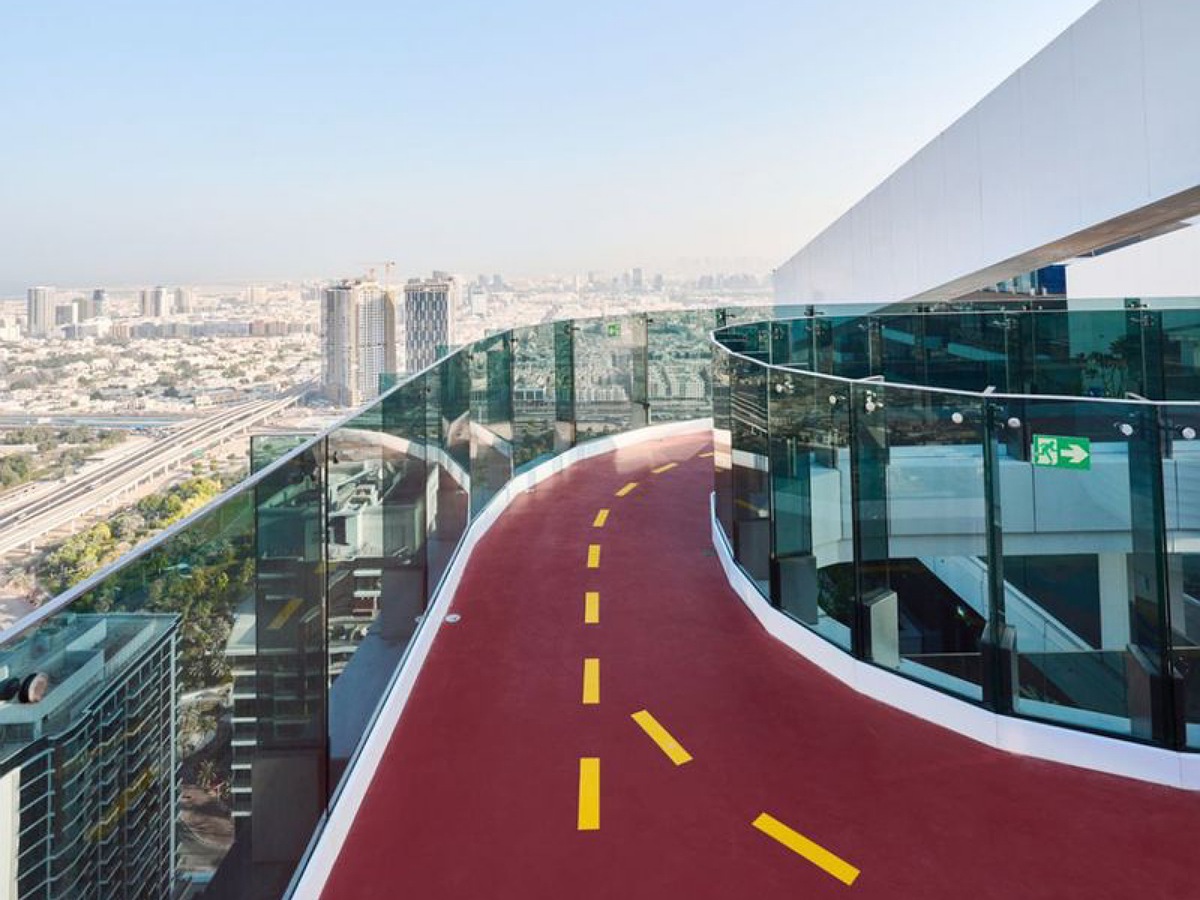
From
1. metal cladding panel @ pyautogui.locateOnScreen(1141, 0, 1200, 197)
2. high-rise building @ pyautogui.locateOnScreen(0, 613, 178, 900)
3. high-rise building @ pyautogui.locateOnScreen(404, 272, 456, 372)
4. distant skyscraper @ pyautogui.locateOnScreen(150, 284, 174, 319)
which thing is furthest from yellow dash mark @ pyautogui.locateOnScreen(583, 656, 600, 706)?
distant skyscraper @ pyautogui.locateOnScreen(150, 284, 174, 319)

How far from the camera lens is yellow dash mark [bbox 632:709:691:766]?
4137mm

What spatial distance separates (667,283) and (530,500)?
139 feet

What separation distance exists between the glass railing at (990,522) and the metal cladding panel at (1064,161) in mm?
5240

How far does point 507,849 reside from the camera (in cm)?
339

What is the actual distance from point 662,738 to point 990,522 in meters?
2.39

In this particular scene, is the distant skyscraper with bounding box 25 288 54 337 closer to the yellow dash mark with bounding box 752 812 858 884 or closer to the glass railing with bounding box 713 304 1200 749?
the glass railing with bounding box 713 304 1200 749

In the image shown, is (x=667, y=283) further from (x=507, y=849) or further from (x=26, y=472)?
(x=507, y=849)

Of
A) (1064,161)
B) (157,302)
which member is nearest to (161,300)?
(157,302)

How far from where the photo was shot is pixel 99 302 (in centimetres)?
6331

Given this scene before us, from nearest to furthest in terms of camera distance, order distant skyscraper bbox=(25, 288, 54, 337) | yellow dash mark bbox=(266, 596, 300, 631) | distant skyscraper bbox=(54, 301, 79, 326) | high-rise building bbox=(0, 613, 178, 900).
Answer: high-rise building bbox=(0, 613, 178, 900) → yellow dash mark bbox=(266, 596, 300, 631) → distant skyscraper bbox=(25, 288, 54, 337) → distant skyscraper bbox=(54, 301, 79, 326)

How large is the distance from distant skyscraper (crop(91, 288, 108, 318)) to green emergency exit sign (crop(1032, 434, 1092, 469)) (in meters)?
71.5

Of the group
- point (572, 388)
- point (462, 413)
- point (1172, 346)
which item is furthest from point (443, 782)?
point (1172, 346)

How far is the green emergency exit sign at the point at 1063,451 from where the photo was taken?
4129mm

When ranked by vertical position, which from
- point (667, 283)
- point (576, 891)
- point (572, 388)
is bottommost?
point (576, 891)
